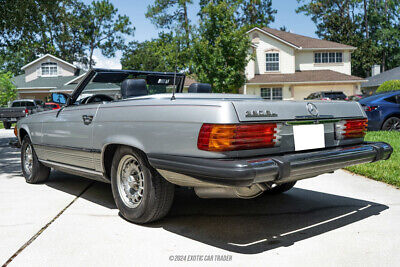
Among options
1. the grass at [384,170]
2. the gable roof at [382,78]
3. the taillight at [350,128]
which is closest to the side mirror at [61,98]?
the taillight at [350,128]

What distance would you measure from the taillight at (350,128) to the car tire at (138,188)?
1700 millimetres

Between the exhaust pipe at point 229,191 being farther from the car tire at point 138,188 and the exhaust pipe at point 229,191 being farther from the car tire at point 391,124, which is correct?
the car tire at point 391,124

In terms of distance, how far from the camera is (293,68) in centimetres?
3136

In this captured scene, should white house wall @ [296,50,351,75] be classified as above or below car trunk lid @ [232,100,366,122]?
above

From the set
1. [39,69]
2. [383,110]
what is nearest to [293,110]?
[383,110]

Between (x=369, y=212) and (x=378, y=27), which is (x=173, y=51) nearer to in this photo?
(x=378, y=27)

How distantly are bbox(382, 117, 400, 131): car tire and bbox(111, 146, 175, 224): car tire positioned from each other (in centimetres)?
968

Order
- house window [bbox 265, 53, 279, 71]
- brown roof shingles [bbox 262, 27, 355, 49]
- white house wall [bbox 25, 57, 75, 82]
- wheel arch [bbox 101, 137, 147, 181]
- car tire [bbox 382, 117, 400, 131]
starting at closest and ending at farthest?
1. wheel arch [bbox 101, 137, 147, 181]
2. car tire [bbox 382, 117, 400, 131]
3. house window [bbox 265, 53, 279, 71]
4. brown roof shingles [bbox 262, 27, 355, 49]
5. white house wall [bbox 25, 57, 75, 82]

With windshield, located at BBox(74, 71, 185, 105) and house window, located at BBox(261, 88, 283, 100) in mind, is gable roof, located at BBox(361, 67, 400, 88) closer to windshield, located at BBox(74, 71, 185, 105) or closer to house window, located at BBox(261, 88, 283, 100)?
house window, located at BBox(261, 88, 283, 100)

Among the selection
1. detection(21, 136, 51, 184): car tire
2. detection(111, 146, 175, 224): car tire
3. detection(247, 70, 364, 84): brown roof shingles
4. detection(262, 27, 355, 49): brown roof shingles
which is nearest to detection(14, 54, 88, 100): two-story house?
detection(247, 70, 364, 84): brown roof shingles

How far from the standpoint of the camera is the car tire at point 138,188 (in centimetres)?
370

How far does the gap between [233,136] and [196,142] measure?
0.31 m

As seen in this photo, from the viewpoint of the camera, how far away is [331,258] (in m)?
3.06

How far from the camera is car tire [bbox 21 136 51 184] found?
19.6 feet
